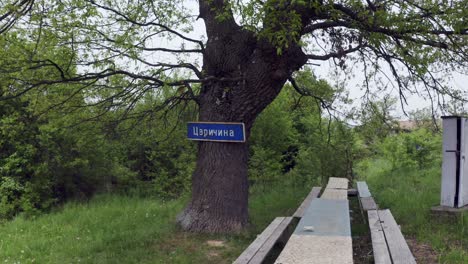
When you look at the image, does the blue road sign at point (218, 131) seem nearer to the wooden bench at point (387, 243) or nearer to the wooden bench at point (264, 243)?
the wooden bench at point (264, 243)

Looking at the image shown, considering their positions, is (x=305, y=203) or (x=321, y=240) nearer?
(x=321, y=240)

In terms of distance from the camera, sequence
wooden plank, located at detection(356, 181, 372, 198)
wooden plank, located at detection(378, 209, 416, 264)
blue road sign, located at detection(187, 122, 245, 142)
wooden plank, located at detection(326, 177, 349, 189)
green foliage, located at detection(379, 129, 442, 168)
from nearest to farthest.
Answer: wooden plank, located at detection(378, 209, 416, 264)
blue road sign, located at detection(187, 122, 245, 142)
wooden plank, located at detection(356, 181, 372, 198)
wooden plank, located at detection(326, 177, 349, 189)
green foliage, located at detection(379, 129, 442, 168)

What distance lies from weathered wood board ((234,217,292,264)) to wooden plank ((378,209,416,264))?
1.21 metres

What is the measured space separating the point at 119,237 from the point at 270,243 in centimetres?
257

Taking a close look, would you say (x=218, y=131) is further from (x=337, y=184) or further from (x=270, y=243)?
(x=337, y=184)

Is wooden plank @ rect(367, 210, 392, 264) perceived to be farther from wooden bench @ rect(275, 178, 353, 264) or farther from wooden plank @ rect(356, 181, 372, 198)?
wooden plank @ rect(356, 181, 372, 198)

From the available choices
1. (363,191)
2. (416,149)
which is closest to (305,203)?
(363,191)

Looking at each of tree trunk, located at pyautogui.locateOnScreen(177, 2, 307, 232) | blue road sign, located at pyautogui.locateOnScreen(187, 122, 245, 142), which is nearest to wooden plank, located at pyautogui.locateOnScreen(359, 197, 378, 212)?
tree trunk, located at pyautogui.locateOnScreen(177, 2, 307, 232)

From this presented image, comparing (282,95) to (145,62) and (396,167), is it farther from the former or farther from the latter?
(145,62)

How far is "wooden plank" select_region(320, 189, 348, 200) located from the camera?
7.41 metres

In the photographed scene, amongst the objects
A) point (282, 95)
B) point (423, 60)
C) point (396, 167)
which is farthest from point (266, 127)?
point (423, 60)

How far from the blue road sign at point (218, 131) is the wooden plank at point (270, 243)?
133 centimetres

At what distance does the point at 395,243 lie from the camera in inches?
189

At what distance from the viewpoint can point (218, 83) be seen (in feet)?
23.3
